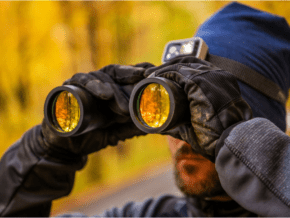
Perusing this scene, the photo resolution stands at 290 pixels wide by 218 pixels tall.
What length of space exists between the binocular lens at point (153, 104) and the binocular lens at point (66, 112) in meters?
0.17

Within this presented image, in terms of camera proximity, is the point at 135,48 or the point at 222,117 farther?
the point at 135,48

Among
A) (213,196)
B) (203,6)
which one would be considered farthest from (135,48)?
(213,196)

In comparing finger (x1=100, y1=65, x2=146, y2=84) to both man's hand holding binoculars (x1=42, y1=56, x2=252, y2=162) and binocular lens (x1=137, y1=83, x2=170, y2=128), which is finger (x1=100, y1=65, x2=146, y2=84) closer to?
man's hand holding binoculars (x1=42, y1=56, x2=252, y2=162)

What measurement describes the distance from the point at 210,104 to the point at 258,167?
13 centimetres

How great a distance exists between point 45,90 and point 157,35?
3.41 feet

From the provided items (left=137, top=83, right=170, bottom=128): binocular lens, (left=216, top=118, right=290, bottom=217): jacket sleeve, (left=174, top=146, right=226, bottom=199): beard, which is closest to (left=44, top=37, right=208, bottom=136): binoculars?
(left=137, top=83, right=170, bottom=128): binocular lens

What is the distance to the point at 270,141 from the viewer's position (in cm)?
37

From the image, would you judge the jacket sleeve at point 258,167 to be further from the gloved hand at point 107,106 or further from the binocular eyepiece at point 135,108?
the gloved hand at point 107,106

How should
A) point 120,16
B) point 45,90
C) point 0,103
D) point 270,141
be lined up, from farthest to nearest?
point 120,16
point 45,90
point 0,103
point 270,141

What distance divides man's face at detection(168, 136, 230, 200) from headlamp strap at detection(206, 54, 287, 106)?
27cm

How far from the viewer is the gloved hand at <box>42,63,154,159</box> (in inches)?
22.4

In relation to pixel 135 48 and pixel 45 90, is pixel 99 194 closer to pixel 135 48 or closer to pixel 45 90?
pixel 45 90

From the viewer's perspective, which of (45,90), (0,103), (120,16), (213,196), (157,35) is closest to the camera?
(213,196)

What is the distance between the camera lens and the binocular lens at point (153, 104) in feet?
1.54
